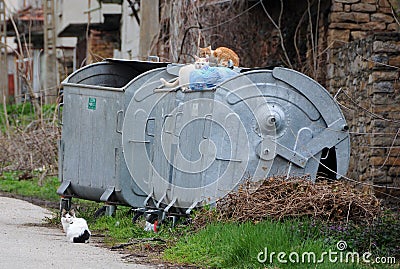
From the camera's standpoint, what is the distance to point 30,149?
19031 millimetres

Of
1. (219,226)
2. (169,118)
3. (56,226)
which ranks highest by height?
(169,118)

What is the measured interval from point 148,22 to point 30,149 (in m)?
3.87

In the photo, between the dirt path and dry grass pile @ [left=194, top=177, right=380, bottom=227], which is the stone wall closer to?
dry grass pile @ [left=194, top=177, right=380, bottom=227]

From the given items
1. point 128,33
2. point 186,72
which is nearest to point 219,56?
point 186,72

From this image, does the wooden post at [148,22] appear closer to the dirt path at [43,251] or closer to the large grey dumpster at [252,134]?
the dirt path at [43,251]

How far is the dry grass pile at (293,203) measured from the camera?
8.67m

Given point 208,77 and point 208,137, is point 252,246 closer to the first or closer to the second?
point 208,137

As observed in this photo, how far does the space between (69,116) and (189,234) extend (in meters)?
3.38

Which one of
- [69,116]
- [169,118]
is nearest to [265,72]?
[169,118]

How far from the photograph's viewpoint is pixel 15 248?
869 cm

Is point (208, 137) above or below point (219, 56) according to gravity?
below

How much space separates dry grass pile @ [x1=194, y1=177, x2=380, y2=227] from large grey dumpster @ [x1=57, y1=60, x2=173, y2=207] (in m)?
2.32

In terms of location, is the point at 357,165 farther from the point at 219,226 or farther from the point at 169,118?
the point at 219,226

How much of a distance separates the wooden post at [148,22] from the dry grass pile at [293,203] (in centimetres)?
820
